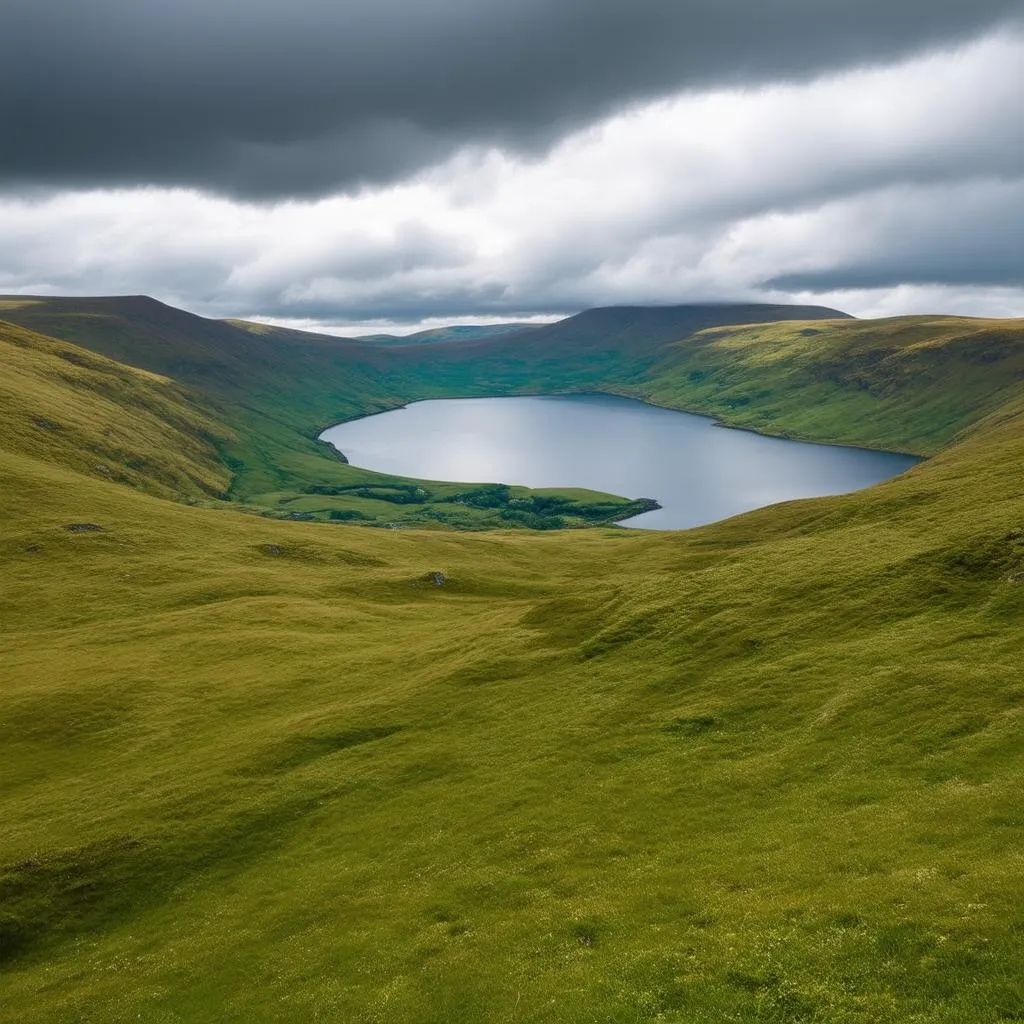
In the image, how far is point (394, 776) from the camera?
54.9 meters

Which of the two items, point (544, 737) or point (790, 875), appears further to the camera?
point (544, 737)

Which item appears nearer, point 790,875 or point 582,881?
point 790,875

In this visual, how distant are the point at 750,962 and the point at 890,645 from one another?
3175 cm

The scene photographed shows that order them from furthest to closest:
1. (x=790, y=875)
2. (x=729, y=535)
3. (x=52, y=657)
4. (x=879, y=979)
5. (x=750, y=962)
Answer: (x=729, y=535) < (x=52, y=657) < (x=790, y=875) < (x=750, y=962) < (x=879, y=979)

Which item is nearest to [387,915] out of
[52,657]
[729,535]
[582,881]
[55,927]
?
[582,881]

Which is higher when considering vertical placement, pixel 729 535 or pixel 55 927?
pixel 729 535

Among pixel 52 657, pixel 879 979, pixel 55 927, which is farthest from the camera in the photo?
pixel 52 657

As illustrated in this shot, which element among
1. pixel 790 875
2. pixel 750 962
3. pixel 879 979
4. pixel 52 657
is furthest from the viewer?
pixel 52 657

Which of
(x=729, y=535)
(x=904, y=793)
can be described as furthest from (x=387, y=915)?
(x=729, y=535)

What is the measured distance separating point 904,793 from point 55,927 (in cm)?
4836

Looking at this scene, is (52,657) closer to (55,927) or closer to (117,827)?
(117,827)

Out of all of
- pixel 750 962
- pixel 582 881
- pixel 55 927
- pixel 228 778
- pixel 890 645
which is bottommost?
pixel 55 927

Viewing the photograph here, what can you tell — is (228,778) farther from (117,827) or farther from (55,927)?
(55,927)

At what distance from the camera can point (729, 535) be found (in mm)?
131125
